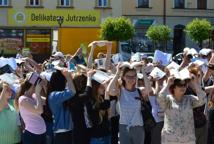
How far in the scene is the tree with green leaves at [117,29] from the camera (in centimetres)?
4290

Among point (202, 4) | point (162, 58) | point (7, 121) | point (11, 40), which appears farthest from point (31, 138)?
point (202, 4)

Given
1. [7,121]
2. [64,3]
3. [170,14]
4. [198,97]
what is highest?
[64,3]

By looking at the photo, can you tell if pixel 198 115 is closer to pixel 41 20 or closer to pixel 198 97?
pixel 198 97

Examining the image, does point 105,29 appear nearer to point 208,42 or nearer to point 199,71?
point 208,42

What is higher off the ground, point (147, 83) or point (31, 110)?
point (147, 83)

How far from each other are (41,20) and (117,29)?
673 cm

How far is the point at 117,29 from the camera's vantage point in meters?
42.8

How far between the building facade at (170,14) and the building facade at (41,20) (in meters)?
2.41

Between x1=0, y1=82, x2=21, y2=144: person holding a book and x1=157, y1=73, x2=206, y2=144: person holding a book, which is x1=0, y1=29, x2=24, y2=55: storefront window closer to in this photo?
x1=0, y1=82, x2=21, y2=144: person holding a book

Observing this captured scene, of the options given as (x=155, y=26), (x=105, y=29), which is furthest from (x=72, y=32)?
(x=155, y=26)

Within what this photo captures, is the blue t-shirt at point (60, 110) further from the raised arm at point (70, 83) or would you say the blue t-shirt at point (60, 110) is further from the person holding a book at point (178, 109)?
the person holding a book at point (178, 109)

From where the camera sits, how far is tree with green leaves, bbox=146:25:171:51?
43156mm

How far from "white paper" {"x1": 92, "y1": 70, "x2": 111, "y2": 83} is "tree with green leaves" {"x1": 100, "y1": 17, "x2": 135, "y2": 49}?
35174 millimetres

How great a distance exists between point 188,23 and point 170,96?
41086mm
